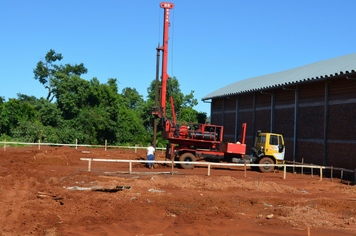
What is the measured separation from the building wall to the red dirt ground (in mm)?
5612

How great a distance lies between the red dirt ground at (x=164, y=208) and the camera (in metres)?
8.36

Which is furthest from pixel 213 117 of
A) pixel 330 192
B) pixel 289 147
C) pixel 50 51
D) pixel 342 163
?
pixel 50 51

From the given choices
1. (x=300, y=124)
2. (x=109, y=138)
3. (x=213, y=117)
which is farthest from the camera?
(x=109, y=138)

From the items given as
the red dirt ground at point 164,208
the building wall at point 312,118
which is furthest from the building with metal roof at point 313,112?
the red dirt ground at point 164,208

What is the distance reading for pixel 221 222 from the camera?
9086 mm

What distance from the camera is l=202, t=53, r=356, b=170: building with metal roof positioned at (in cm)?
2003

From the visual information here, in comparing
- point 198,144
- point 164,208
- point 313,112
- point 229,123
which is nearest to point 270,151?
point 313,112

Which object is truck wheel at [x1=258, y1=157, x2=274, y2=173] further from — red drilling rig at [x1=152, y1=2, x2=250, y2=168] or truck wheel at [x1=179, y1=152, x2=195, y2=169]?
truck wheel at [x1=179, y1=152, x2=195, y2=169]

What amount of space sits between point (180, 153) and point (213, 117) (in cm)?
1530

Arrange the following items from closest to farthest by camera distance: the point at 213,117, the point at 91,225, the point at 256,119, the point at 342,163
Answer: the point at 91,225 < the point at 342,163 < the point at 256,119 < the point at 213,117

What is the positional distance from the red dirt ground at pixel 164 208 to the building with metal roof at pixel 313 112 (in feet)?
18.7

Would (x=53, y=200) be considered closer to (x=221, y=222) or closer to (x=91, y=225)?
(x=91, y=225)

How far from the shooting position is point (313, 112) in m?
22.7

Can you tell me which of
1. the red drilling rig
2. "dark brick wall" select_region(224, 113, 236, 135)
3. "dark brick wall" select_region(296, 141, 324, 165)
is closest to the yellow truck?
the red drilling rig
